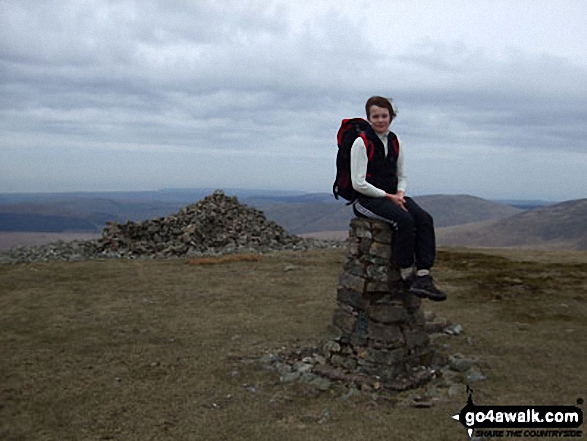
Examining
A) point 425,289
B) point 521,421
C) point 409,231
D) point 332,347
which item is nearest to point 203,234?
point 332,347

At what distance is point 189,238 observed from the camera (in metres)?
28.3

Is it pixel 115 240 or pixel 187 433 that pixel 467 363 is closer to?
pixel 187 433

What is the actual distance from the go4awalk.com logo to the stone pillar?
1.49m

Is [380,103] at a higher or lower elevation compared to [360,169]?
higher

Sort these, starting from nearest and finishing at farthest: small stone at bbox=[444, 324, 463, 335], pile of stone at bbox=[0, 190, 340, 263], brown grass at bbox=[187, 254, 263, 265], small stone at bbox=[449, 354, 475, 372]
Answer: small stone at bbox=[449, 354, 475, 372] → small stone at bbox=[444, 324, 463, 335] → brown grass at bbox=[187, 254, 263, 265] → pile of stone at bbox=[0, 190, 340, 263]

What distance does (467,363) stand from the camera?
10555 millimetres

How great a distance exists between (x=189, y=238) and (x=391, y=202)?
67.3ft

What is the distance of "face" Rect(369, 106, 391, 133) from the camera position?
9125 millimetres

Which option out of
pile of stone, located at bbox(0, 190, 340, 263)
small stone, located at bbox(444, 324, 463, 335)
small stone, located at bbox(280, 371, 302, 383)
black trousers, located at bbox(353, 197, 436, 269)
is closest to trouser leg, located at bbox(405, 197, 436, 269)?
black trousers, located at bbox(353, 197, 436, 269)

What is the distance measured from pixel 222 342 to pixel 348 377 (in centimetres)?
388

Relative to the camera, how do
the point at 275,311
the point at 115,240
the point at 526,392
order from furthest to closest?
the point at 115,240 < the point at 275,311 < the point at 526,392

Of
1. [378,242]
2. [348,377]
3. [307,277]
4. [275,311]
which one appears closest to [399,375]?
[348,377]

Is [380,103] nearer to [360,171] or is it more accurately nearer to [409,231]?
[360,171]

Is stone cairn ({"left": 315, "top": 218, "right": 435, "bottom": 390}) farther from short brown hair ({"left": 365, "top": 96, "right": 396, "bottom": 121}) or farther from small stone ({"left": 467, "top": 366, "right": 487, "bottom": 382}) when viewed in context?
short brown hair ({"left": 365, "top": 96, "right": 396, "bottom": 121})
